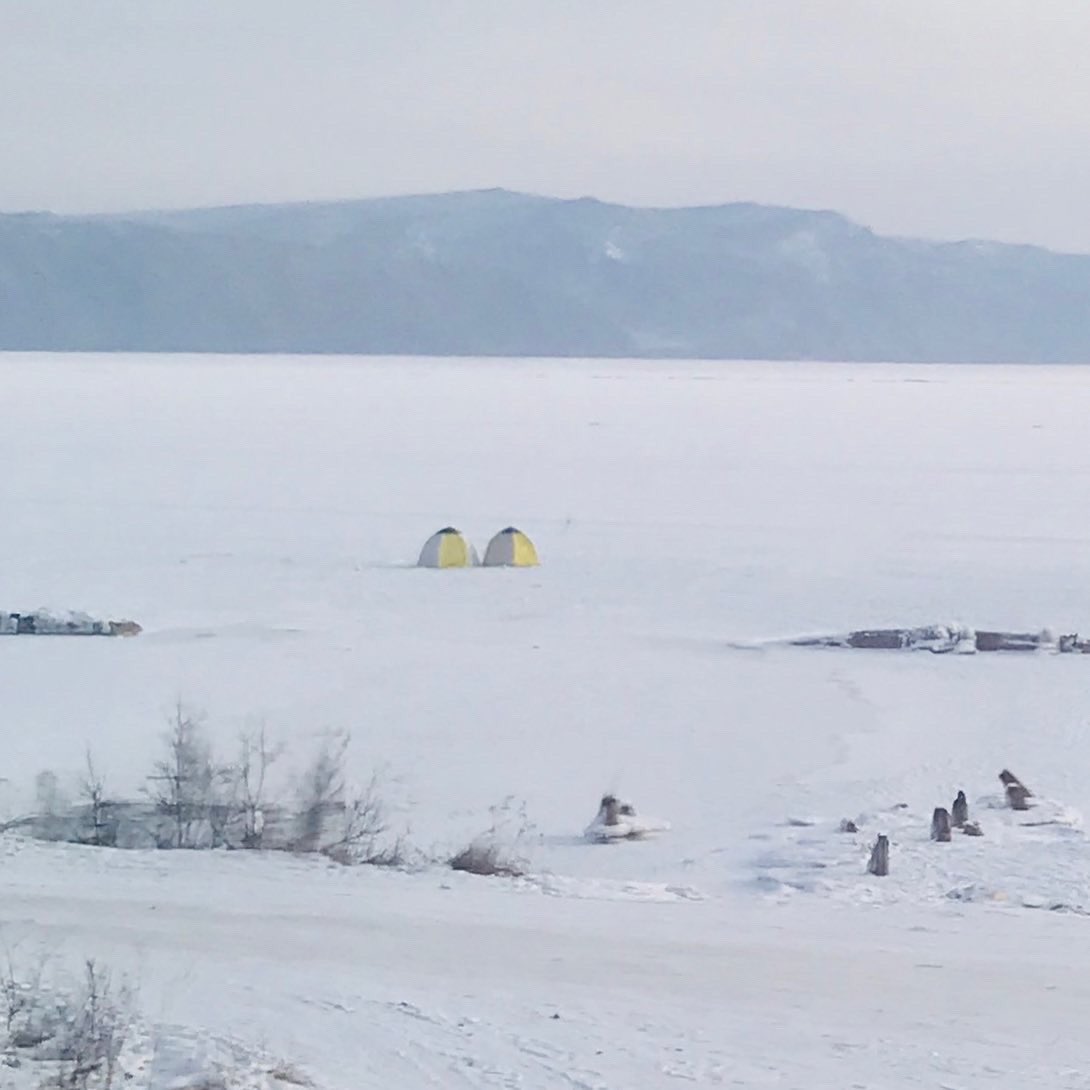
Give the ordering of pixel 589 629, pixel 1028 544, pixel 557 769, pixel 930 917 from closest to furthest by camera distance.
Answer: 1. pixel 930 917
2. pixel 557 769
3. pixel 589 629
4. pixel 1028 544

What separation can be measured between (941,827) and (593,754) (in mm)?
3065

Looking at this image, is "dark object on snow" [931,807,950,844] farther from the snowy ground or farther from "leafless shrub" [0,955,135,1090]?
"leafless shrub" [0,955,135,1090]

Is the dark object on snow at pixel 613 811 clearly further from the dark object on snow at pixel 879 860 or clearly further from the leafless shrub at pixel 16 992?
the leafless shrub at pixel 16 992

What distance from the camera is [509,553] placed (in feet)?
69.2

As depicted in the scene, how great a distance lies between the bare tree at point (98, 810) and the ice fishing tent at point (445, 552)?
33.5 ft

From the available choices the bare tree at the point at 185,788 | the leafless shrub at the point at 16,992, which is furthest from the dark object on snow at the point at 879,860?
the leafless shrub at the point at 16,992

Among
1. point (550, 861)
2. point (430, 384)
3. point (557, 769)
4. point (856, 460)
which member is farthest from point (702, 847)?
point (430, 384)

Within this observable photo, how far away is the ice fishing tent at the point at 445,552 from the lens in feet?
68.6

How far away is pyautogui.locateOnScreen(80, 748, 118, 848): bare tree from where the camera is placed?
940 cm

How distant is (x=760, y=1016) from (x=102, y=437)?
3624 cm

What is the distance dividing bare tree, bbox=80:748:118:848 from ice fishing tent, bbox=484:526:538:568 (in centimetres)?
1048

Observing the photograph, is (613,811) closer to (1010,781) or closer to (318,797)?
(318,797)

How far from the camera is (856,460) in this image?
3794 cm

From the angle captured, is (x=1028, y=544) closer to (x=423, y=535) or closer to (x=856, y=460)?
(x=423, y=535)
